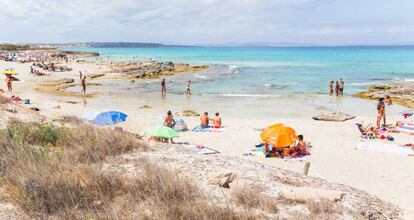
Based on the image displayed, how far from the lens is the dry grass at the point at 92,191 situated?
184 inches

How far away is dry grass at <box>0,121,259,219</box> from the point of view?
15.3 feet

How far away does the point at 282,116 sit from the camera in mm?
22125

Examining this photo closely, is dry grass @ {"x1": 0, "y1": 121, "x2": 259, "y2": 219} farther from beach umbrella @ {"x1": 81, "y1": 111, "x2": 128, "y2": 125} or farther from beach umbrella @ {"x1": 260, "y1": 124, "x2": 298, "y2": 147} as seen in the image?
beach umbrella @ {"x1": 81, "y1": 111, "x2": 128, "y2": 125}

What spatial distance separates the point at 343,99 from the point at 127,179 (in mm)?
26940

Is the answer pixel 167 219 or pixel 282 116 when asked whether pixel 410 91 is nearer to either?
pixel 282 116

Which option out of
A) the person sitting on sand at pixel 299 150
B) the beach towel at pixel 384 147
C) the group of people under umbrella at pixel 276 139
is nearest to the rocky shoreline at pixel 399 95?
the beach towel at pixel 384 147

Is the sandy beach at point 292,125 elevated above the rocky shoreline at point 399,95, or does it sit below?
below

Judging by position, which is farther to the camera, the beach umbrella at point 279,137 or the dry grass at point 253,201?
the beach umbrella at point 279,137

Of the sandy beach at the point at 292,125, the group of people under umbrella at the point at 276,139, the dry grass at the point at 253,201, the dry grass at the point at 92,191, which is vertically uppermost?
the dry grass at the point at 92,191

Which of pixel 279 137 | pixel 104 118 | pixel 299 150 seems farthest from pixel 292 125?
pixel 104 118

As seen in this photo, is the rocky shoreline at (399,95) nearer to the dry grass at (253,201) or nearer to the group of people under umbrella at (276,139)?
the group of people under umbrella at (276,139)

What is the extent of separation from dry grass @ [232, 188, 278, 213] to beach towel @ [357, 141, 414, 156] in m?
9.70

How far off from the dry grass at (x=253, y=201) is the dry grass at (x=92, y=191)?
0.47 m

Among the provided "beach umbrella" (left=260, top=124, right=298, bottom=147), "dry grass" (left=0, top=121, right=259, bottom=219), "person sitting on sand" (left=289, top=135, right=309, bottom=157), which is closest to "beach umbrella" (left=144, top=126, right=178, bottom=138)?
"beach umbrella" (left=260, top=124, right=298, bottom=147)
